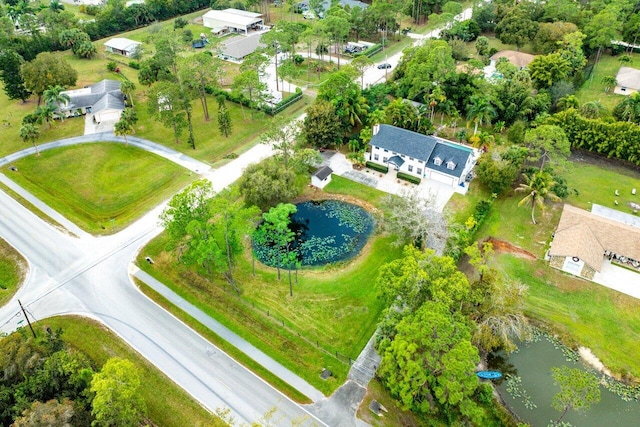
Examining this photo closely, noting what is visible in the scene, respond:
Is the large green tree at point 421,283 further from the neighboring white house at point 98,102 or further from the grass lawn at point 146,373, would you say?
the neighboring white house at point 98,102

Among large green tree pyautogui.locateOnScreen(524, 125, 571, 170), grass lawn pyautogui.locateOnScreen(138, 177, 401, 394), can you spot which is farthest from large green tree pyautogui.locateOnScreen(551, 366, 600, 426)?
large green tree pyautogui.locateOnScreen(524, 125, 571, 170)

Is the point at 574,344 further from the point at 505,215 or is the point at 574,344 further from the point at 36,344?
the point at 36,344

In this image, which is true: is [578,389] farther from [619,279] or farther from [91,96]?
[91,96]

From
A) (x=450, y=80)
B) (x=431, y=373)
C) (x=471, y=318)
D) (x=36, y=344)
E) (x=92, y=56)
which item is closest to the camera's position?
(x=431, y=373)

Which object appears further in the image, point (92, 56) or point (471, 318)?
point (92, 56)

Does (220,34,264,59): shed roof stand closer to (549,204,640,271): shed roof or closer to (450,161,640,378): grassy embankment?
(450,161,640,378): grassy embankment

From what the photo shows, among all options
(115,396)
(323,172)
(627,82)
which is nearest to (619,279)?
(323,172)

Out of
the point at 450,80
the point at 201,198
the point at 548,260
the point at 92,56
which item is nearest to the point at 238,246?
the point at 201,198
